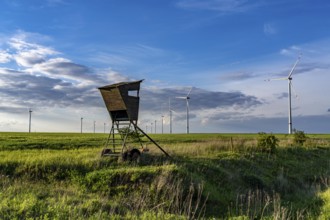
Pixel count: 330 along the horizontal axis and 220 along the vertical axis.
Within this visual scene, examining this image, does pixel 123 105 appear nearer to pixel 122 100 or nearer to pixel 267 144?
pixel 122 100

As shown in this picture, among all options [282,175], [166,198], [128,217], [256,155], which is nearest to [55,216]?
[128,217]

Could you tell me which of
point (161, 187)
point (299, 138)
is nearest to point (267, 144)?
point (299, 138)

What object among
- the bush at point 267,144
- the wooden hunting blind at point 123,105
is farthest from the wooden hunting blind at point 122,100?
the bush at point 267,144

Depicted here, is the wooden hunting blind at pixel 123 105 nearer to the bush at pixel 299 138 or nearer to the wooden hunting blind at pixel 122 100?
the wooden hunting blind at pixel 122 100

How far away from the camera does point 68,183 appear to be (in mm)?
17375

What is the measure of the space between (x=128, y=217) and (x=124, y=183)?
22.5 ft

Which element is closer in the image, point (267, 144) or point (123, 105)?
point (123, 105)

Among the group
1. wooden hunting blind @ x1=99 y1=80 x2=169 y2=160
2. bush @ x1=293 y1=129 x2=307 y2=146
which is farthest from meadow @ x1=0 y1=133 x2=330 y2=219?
bush @ x1=293 y1=129 x2=307 y2=146

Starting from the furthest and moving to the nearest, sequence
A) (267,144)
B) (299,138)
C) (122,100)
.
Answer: (299,138)
(267,144)
(122,100)

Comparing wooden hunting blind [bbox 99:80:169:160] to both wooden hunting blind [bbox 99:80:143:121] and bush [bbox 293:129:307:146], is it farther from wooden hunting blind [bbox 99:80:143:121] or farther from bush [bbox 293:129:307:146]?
bush [bbox 293:129:307:146]

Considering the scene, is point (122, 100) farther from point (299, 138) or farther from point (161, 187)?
point (299, 138)

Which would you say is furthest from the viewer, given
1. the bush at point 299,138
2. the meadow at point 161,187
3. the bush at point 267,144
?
the bush at point 299,138

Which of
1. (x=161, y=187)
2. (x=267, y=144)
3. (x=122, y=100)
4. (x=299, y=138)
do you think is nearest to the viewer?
(x=161, y=187)

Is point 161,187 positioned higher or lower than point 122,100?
lower
